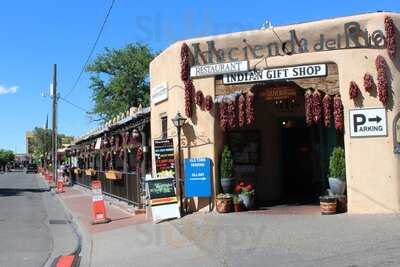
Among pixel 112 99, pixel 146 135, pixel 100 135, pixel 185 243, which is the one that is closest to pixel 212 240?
pixel 185 243

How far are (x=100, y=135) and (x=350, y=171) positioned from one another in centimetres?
1786

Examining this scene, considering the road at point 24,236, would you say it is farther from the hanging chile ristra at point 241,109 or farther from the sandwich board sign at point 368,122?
the sandwich board sign at point 368,122

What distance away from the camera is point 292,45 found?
14.7m

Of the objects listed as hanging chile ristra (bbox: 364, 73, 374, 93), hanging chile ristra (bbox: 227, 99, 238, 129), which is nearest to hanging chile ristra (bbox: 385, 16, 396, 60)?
hanging chile ristra (bbox: 364, 73, 374, 93)

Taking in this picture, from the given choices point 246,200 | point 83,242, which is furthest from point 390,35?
point 83,242

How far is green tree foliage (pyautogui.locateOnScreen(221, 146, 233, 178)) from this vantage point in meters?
15.5

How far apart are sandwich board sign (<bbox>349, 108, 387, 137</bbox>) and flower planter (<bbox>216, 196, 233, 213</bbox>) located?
3423 millimetres

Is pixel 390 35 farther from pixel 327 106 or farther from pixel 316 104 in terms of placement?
pixel 316 104

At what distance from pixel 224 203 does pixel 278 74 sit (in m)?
3.45

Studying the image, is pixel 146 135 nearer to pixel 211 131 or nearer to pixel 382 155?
pixel 211 131

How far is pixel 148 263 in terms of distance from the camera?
10023 mm

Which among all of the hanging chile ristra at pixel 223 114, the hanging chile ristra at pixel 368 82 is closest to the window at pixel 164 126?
the hanging chile ristra at pixel 223 114

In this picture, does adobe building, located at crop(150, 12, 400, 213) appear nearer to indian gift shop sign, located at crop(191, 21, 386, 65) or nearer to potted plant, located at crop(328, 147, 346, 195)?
indian gift shop sign, located at crop(191, 21, 386, 65)

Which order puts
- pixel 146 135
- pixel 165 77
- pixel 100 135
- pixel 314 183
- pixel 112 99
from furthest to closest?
pixel 112 99
pixel 100 135
pixel 146 135
pixel 314 183
pixel 165 77
